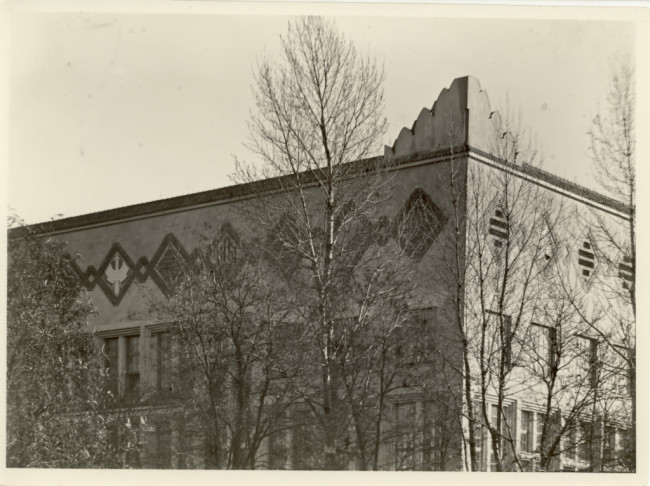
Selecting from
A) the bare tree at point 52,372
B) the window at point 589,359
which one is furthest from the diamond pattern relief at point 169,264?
the window at point 589,359

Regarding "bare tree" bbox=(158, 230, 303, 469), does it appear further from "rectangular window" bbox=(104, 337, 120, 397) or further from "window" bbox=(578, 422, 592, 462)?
"window" bbox=(578, 422, 592, 462)

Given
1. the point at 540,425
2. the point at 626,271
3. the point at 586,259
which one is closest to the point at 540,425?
the point at 540,425

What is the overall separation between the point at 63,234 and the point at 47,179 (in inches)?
95.1

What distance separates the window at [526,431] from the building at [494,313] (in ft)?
0.12

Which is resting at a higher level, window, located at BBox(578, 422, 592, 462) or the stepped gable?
the stepped gable

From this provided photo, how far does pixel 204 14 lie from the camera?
3053 centimetres

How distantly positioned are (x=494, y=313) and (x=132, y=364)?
21.0 feet

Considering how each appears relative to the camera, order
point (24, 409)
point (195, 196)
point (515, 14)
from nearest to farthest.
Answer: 1. point (515, 14)
2. point (24, 409)
3. point (195, 196)

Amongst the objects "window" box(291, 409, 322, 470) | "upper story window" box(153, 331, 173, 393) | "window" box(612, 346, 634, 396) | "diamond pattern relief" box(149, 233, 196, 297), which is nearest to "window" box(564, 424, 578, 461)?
"window" box(612, 346, 634, 396)

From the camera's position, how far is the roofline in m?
33.0

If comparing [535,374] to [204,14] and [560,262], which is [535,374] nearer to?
[560,262]

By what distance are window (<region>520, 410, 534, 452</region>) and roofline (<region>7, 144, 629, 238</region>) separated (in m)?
3.37

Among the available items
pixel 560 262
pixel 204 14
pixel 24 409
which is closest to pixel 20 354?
pixel 24 409

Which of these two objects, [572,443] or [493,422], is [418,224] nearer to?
[493,422]
